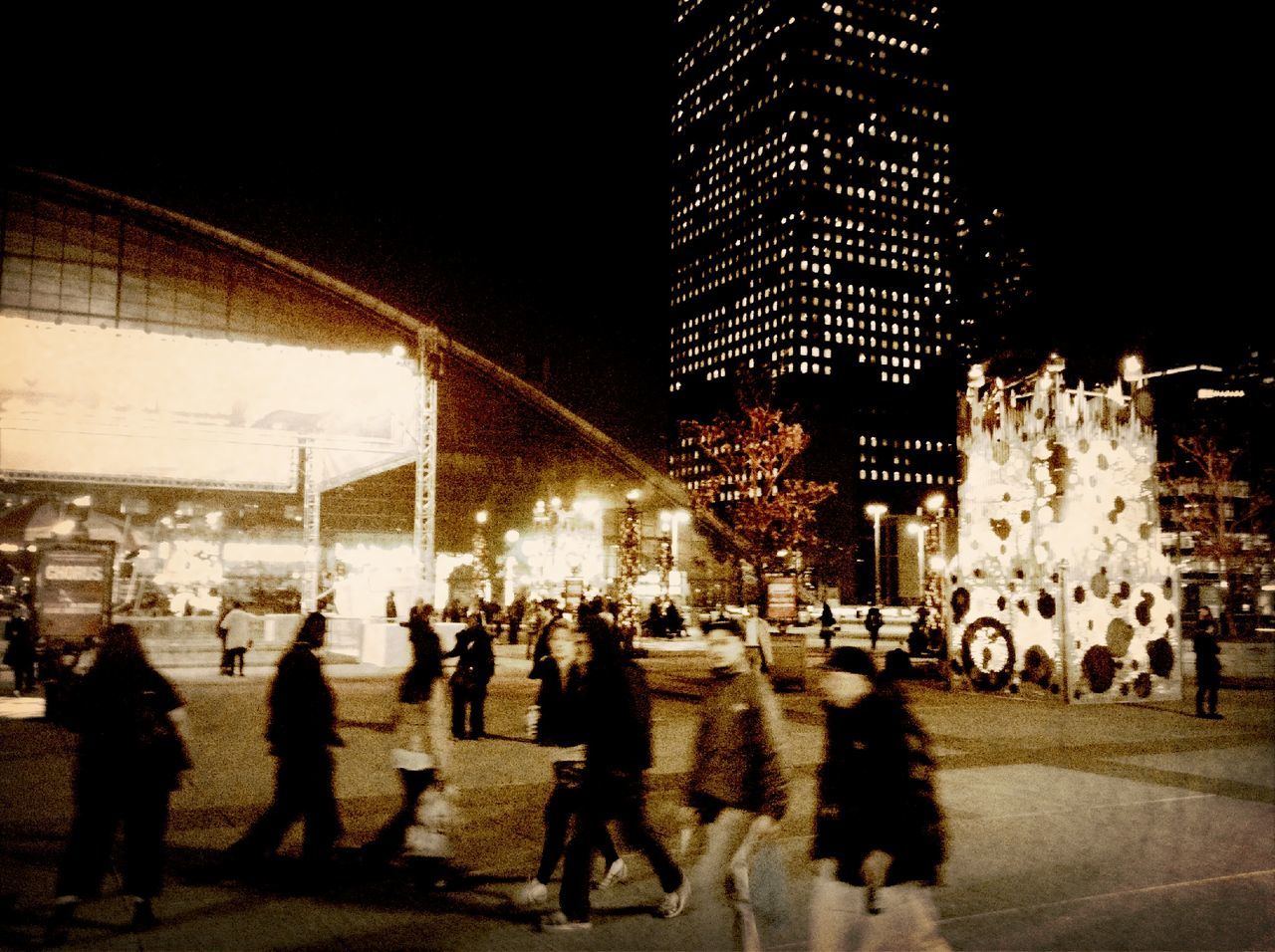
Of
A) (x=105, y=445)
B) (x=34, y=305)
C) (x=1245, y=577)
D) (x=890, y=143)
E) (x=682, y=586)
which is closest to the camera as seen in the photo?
(x=105, y=445)

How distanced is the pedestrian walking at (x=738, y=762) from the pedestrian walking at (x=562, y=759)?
0.67 meters

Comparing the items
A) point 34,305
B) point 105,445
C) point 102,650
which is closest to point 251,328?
point 34,305

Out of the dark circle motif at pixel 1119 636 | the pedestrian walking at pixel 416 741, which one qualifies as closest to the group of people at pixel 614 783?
the pedestrian walking at pixel 416 741

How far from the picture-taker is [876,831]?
4852 millimetres

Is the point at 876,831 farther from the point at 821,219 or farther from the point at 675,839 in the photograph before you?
the point at 821,219

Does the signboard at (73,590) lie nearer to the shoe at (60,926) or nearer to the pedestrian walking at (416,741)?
the pedestrian walking at (416,741)

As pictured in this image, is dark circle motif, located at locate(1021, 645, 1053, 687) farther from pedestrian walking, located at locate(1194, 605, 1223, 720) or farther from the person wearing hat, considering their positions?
the person wearing hat

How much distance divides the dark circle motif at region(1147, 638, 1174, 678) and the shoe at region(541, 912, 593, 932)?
1524 cm

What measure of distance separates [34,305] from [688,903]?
40.1 meters

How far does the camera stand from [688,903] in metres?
6.12

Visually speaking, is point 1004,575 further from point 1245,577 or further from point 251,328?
point 251,328

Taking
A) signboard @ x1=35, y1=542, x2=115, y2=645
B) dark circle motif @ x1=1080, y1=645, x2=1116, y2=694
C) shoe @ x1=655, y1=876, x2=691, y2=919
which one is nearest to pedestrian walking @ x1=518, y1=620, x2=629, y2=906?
shoe @ x1=655, y1=876, x2=691, y2=919

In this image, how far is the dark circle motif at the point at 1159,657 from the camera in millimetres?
17688

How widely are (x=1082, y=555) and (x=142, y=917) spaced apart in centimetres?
1577
